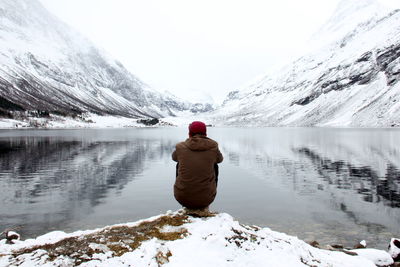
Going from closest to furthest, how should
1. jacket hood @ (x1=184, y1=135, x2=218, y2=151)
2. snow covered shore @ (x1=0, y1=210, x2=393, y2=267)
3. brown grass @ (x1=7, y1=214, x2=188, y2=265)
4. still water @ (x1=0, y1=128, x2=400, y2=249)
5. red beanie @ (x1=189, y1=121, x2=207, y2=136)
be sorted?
snow covered shore @ (x1=0, y1=210, x2=393, y2=267) → brown grass @ (x1=7, y1=214, x2=188, y2=265) → jacket hood @ (x1=184, y1=135, x2=218, y2=151) → red beanie @ (x1=189, y1=121, x2=207, y2=136) → still water @ (x1=0, y1=128, x2=400, y2=249)

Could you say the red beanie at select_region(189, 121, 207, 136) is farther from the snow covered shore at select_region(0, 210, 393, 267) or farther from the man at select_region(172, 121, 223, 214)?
the snow covered shore at select_region(0, 210, 393, 267)

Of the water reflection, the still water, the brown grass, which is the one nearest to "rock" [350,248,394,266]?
the still water

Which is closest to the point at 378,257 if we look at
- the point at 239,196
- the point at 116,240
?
the point at 116,240

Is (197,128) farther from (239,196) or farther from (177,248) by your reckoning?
(239,196)

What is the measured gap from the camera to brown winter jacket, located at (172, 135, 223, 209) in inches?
449

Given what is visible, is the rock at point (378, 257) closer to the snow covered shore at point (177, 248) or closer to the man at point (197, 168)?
the snow covered shore at point (177, 248)

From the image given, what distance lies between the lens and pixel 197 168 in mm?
11406

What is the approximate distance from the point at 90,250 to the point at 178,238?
231 cm

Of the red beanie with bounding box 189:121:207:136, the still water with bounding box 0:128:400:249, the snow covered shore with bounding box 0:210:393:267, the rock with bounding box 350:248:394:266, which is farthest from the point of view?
the still water with bounding box 0:128:400:249

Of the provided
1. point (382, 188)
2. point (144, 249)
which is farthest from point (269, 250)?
point (382, 188)

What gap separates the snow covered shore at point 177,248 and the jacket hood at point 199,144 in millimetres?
2156

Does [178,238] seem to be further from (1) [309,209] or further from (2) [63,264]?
(1) [309,209]

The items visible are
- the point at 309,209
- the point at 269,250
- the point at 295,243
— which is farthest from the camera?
the point at 309,209

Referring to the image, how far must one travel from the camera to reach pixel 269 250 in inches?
389
